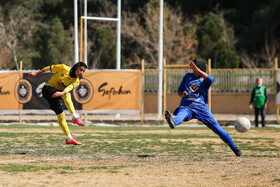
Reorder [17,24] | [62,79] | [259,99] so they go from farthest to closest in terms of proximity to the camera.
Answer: [17,24]
[259,99]
[62,79]

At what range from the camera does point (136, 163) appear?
927 cm

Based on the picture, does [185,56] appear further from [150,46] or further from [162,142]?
[162,142]

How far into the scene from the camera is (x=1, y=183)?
23.5ft

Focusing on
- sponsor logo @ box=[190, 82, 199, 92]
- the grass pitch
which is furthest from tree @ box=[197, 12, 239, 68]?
sponsor logo @ box=[190, 82, 199, 92]

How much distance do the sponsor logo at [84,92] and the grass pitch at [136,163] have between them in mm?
8214

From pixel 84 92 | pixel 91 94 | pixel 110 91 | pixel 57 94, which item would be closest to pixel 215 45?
pixel 110 91

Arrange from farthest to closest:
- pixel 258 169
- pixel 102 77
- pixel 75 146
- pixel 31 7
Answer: pixel 31 7 < pixel 102 77 < pixel 75 146 < pixel 258 169

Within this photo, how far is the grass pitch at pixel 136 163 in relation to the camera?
295 inches

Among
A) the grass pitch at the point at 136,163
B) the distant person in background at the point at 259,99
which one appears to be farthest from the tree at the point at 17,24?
the grass pitch at the point at 136,163

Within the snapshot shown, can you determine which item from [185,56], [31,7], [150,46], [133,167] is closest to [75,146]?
[133,167]

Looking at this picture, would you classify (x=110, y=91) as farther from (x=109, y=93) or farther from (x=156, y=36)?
(x=156, y=36)

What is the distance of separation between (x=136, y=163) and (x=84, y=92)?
1283 centimetres

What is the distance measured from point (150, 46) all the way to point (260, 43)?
29.8 feet

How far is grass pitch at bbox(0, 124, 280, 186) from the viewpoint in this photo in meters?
7.50
